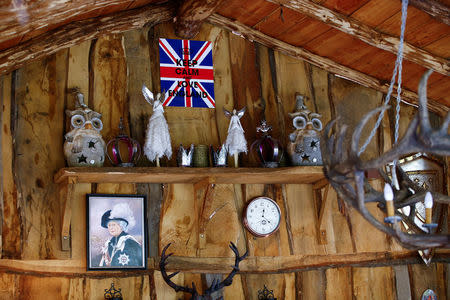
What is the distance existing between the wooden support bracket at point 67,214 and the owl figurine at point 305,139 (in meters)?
1.60

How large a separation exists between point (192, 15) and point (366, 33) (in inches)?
49.2

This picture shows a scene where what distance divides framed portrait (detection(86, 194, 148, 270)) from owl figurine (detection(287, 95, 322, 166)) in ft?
3.77

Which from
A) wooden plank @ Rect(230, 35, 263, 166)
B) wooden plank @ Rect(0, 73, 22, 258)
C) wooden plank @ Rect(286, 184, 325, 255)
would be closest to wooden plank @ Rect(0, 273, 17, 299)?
wooden plank @ Rect(0, 73, 22, 258)

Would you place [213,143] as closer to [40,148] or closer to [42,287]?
[40,148]

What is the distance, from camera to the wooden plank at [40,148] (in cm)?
443

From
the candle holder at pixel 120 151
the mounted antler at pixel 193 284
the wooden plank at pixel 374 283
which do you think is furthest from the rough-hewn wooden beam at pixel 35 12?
the wooden plank at pixel 374 283

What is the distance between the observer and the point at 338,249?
5.12 m

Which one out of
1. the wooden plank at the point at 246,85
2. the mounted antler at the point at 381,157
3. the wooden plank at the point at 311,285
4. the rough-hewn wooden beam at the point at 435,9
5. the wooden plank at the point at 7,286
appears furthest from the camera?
the wooden plank at the point at 246,85

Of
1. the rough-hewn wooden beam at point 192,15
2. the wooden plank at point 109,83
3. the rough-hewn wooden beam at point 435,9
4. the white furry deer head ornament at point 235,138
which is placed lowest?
the white furry deer head ornament at point 235,138

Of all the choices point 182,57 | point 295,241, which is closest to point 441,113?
point 295,241

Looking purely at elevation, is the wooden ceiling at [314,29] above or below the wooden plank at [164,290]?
above

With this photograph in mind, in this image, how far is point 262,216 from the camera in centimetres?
496

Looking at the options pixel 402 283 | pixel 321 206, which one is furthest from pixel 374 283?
pixel 321 206

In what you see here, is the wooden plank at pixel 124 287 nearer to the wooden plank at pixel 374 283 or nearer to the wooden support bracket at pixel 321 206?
the wooden support bracket at pixel 321 206
